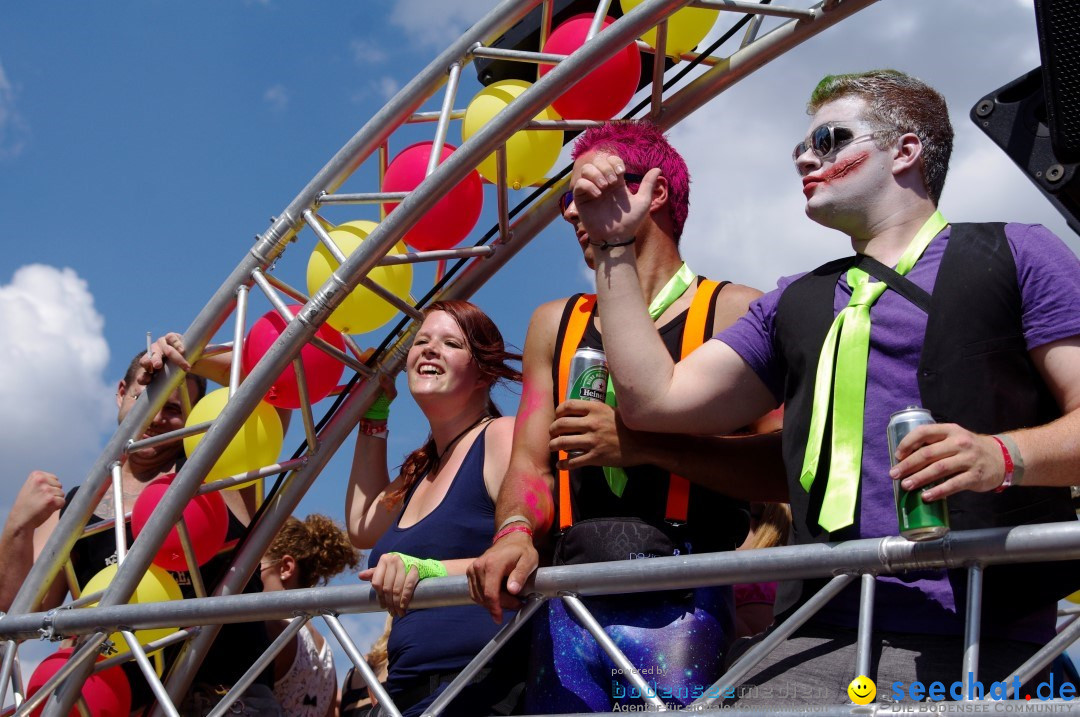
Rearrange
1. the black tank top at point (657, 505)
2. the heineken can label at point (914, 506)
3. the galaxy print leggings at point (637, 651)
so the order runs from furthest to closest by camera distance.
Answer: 1. the black tank top at point (657, 505)
2. the galaxy print leggings at point (637, 651)
3. the heineken can label at point (914, 506)

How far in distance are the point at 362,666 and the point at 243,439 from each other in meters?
1.55

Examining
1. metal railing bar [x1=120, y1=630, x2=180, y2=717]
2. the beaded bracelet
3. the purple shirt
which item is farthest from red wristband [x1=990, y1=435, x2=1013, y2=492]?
the beaded bracelet

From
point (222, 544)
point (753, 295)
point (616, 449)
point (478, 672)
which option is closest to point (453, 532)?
point (478, 672)

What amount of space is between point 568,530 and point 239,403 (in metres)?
1.61

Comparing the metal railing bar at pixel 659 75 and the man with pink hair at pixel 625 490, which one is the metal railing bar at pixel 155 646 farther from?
the metal railing bar at pixel 659 75

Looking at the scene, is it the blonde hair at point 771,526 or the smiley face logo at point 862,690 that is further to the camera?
the blonde hair at point 771,526

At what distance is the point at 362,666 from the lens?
100 inches

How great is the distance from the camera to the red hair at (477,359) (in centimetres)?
327

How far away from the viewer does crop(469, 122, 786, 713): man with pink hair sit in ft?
7.58

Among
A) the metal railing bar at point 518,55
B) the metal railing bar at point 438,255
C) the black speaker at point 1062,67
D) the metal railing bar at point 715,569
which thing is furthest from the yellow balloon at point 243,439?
the black speaker at point 1062,67

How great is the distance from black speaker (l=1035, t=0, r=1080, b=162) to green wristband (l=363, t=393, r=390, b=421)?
2.46 meters

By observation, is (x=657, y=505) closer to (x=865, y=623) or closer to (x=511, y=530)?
(x=511, y=530)

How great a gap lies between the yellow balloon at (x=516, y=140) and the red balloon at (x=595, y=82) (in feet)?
0.39

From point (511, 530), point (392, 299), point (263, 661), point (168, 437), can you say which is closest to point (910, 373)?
point (511, 530)
